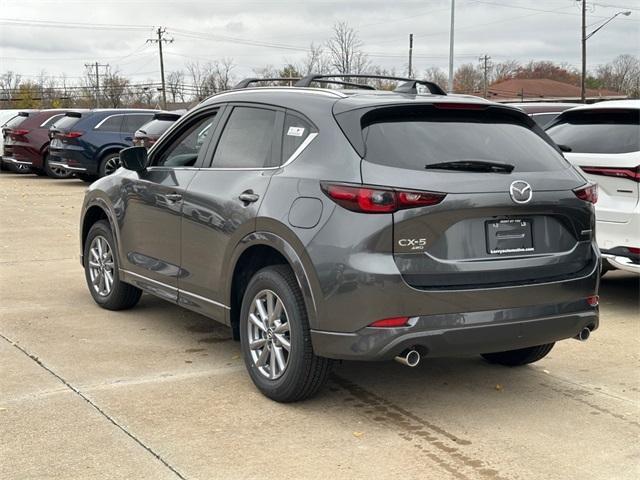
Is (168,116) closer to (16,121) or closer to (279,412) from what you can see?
(16,121)

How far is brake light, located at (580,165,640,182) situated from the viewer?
666cm

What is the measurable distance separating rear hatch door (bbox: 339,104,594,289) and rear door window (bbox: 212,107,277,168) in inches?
30.5

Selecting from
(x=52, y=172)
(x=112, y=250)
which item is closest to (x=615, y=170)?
(x=112, y=250)

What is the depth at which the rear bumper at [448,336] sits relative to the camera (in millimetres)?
4160

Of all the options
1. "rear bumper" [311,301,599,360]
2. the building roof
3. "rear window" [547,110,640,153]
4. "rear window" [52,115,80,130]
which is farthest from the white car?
the building roof

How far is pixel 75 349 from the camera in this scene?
573 centimetres

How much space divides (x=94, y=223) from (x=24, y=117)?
50.3 feet

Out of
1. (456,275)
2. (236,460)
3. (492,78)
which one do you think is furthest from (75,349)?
(492,78)

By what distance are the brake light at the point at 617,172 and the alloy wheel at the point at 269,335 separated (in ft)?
11.4

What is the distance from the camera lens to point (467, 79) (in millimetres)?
90188

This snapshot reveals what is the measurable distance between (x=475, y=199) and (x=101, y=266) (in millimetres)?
3736

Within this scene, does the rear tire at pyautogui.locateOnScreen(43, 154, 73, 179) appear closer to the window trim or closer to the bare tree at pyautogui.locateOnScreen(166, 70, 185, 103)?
the window trim

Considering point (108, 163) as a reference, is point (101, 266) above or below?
below

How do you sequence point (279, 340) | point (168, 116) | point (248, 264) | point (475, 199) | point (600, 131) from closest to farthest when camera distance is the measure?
point (475, 199) < point (279, 340) < point (248, 264) < point (600, 131) < point (168, 116)
